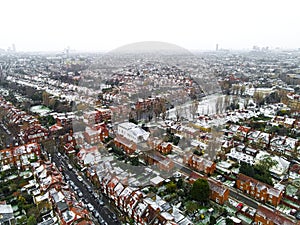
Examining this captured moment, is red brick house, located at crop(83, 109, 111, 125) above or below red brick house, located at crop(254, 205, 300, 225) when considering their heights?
above

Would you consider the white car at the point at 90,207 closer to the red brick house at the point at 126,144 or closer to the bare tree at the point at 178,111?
the red brick house at the point at 126,144

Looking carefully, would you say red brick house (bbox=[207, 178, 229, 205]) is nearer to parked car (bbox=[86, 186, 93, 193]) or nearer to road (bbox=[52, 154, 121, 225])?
road (bbox=[52, 154, 121, 225])

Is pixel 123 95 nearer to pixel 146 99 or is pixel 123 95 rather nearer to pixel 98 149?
pixel 146 99

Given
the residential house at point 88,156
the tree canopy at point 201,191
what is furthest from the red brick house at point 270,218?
the residential house at point 88,156

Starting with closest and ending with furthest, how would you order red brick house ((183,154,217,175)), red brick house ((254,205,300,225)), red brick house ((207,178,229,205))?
red brick house ((254,205,300,225)), red brick house ((207,178,229,205)), red brick house ((183,154,217,175))

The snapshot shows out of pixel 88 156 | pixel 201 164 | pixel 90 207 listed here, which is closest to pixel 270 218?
pixel 201 164

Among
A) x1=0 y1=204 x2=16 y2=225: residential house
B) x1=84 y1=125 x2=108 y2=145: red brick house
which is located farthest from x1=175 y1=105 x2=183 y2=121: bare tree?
x1=0 y1=204 x2=16 y2=225: residential house

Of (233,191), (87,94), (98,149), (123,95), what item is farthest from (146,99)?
(233,191)
